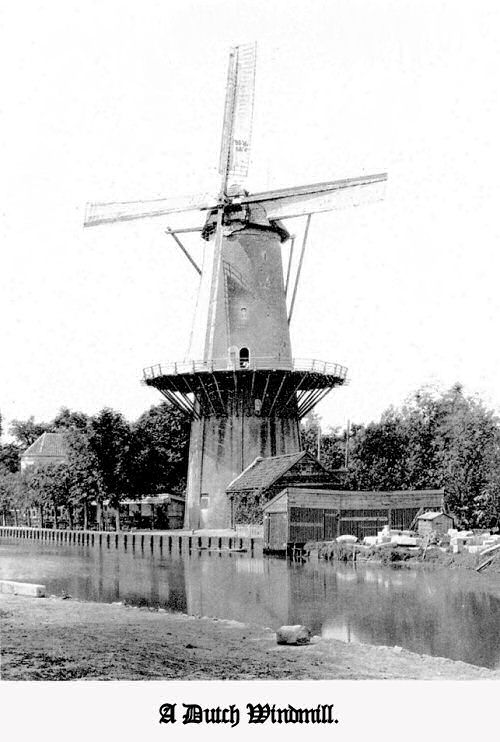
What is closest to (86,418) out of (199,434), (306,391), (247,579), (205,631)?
(199,434)

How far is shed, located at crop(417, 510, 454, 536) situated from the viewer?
28.3 m

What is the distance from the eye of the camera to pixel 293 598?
17969 mm

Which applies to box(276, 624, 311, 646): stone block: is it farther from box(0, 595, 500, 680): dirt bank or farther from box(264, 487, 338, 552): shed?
box(264, 487, 338, 552): shed

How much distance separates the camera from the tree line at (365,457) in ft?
113

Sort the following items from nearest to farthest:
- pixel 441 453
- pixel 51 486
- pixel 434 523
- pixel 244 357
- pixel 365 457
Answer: pixel 434 523
pixel 244 357
pixel 441 453
pixel 365 457
pixel 51 486

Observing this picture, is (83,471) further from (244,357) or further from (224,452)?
(244,357)

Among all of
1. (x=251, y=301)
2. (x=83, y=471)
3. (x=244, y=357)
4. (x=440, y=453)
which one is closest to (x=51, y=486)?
(x=83, y=471)

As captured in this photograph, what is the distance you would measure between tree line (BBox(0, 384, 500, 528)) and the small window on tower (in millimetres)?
5874

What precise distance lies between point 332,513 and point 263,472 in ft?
13.8

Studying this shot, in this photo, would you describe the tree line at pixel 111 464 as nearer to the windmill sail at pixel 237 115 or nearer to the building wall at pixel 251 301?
the building wall at pixel 251 301

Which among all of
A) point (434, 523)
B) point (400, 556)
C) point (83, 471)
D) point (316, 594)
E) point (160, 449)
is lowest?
point (316, 594)

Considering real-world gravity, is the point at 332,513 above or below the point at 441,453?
below

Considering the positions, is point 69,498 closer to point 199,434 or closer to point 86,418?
point 86,418

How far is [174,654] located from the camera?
10273mm
